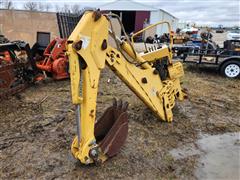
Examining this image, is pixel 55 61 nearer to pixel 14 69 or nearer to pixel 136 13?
pixel 14 69

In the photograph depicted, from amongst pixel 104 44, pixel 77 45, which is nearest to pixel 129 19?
pixel 104 44

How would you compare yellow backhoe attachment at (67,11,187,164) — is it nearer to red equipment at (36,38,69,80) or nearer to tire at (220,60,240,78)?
red equipment at (36,38,69,80)

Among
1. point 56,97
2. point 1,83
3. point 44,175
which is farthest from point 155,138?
point 1,83

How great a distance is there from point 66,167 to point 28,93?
3209mm

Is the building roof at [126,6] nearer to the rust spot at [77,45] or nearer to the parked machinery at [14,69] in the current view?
the parked machinery at [14,69]

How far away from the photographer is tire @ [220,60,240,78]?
830cm

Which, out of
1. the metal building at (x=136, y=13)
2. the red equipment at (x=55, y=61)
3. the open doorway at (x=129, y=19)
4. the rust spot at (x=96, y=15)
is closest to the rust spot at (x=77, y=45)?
the rust spot at (x=96, y=15)

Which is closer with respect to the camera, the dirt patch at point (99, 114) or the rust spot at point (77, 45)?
the rust spot at point (77, 45)

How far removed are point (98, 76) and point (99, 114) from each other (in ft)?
7.00

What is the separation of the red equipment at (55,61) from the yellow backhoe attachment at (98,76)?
308 cm

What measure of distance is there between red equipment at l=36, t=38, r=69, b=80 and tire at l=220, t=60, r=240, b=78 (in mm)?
5019

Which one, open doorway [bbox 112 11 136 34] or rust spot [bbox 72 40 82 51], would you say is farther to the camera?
open doorway [bbox 112 11 136 34]

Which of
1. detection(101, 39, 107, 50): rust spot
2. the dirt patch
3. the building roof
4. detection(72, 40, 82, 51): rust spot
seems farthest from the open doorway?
detection(72, 40, 82, 51): rust spot

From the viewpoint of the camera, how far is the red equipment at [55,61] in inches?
257
